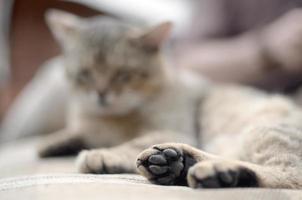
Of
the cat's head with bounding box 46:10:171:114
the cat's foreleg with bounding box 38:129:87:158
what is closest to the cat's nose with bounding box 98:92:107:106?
the cat's head with bounding box 46:10:171:114

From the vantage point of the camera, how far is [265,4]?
85.6 inches

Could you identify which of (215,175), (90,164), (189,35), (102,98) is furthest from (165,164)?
(189,35)

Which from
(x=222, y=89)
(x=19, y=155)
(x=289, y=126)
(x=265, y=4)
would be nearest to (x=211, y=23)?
(x=265, y=4)

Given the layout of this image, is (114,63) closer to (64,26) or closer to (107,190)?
(64,26)

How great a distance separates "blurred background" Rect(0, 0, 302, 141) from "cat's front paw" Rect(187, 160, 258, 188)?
2.77 feet

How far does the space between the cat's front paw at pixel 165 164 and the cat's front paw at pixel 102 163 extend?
0.66ft

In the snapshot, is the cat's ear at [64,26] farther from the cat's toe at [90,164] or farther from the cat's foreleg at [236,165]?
the cat's foreleg at [236,165]

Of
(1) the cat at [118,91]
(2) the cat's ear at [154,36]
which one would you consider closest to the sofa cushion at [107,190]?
(1) the cat at [118,91]

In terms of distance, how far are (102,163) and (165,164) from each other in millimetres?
247

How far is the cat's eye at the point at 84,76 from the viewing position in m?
1.50

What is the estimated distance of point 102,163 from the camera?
1.07 metres

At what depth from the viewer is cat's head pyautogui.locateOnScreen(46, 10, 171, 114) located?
58.2 inches

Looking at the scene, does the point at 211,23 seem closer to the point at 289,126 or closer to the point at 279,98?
the point at 279,98

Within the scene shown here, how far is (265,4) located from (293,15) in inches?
10.2
